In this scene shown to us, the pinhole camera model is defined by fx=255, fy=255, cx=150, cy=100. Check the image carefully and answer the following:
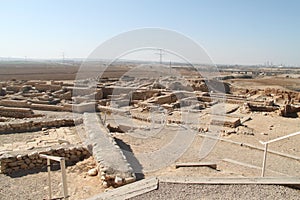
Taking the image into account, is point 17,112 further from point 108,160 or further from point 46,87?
point 46,87

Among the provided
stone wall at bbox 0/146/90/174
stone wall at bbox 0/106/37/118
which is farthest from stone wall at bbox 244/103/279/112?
stone wall at bbox 0/106/37/118

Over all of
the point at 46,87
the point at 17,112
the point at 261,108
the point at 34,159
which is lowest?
the point at 17,112

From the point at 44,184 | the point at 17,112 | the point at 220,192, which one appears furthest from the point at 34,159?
the point at 17,112

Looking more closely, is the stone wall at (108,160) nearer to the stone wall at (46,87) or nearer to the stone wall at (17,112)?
the stone wall at (17,112)

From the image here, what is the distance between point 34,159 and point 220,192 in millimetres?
4878

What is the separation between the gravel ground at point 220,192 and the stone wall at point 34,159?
348 cm

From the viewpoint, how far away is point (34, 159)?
22.3 feet

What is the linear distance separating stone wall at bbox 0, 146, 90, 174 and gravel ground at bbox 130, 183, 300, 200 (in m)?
3.48

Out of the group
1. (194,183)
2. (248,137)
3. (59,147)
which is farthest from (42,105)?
(194,183)

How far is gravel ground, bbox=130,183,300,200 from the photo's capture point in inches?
174

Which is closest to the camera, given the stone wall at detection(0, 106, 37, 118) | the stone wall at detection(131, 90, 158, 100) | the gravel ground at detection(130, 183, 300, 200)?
the gravel ground at detection(130, 183, 300, 200)

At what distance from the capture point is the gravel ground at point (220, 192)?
4.42 metres

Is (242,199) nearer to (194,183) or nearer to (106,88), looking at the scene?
(194,183)

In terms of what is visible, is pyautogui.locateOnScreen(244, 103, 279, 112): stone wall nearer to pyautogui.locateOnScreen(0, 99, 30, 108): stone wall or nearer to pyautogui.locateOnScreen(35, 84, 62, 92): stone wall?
pyautogui.locateOnScreen(0, 99, 30, 108): stone wall
